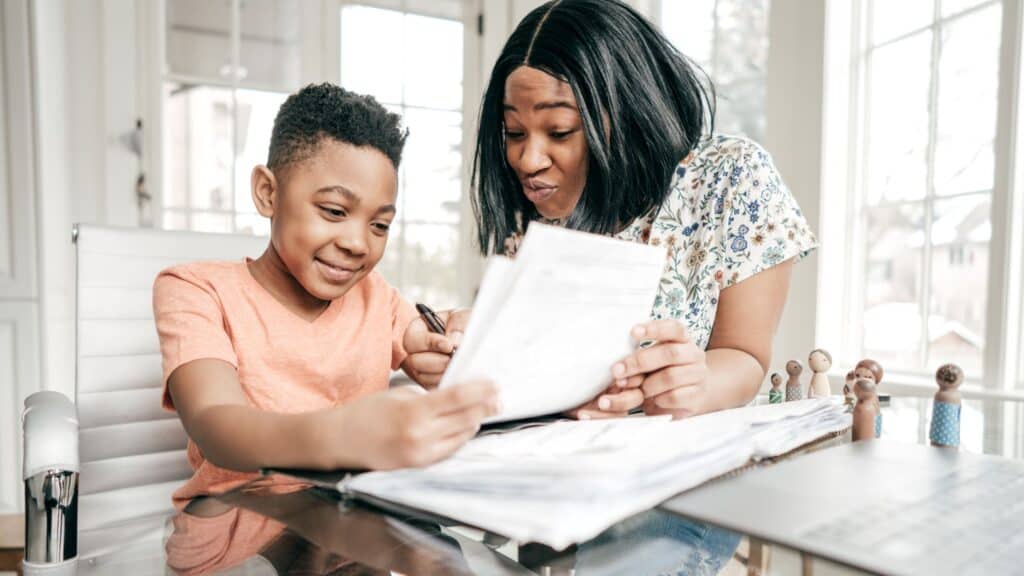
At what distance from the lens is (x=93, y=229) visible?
40.6 inches

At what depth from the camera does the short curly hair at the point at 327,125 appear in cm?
84

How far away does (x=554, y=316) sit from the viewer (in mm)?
503

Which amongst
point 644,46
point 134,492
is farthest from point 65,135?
point 644,46

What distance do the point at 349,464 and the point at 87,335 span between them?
745mm

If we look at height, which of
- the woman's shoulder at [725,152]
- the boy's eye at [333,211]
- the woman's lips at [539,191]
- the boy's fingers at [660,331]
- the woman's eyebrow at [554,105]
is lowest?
the boy's fingers at [660,331]

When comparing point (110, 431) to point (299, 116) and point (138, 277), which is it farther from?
point (299, 116)

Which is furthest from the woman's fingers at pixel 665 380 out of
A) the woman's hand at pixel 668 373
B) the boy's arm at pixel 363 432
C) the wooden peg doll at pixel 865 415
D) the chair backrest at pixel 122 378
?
the chair backrest at pixel 122 378

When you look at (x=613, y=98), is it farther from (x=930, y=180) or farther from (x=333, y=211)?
(x=930, y=180)

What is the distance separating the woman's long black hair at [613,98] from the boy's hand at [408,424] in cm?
64

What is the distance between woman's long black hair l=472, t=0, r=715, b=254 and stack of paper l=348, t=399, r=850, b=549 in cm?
56

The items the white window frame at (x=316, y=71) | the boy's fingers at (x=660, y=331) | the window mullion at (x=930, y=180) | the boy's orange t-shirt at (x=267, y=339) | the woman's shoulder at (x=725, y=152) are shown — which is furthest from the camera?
the white window frame at (x=316, y=71)

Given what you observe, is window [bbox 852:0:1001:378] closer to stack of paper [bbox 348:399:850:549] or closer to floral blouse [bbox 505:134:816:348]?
floral blouse [bbox 505:134:816:348]

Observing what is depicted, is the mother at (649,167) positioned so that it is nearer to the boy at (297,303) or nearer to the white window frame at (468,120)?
the boy at (297,303)

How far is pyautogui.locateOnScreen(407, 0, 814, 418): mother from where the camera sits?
3.25 ft
